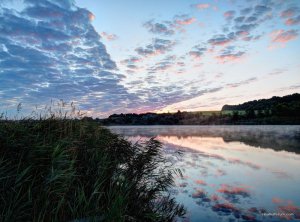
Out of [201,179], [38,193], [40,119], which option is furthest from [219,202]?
[40,119]

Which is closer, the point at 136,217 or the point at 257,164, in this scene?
the point at 136,217

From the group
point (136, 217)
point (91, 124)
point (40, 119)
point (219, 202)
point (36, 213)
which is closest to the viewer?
point (36, 213)

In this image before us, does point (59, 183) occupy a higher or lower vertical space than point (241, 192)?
higher

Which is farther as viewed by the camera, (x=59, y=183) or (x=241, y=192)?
(x=241, y=192)

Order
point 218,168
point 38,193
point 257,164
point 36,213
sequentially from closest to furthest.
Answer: point 36,213, point 38,193, point 218,168, point 257,164

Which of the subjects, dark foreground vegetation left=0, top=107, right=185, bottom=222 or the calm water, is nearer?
dark foreground vegetation left=0, top=107, right=185, bottom=222

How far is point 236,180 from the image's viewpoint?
56.4ft

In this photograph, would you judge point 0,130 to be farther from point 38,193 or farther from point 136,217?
point 136,217

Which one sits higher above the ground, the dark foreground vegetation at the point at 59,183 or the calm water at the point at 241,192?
the dark foreground vegetation at the point at 59,183

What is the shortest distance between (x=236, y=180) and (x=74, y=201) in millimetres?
12950

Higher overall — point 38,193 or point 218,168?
point 38,193

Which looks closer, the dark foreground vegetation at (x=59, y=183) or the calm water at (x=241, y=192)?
the dark foreground vegetation at (x=59, y=183)

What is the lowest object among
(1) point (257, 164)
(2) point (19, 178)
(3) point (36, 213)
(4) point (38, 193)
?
(1) point (257, 164)

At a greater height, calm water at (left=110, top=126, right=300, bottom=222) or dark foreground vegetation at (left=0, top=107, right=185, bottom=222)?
dark foreground vegetation at (left=0, top=107, right=185, bottom=222)
